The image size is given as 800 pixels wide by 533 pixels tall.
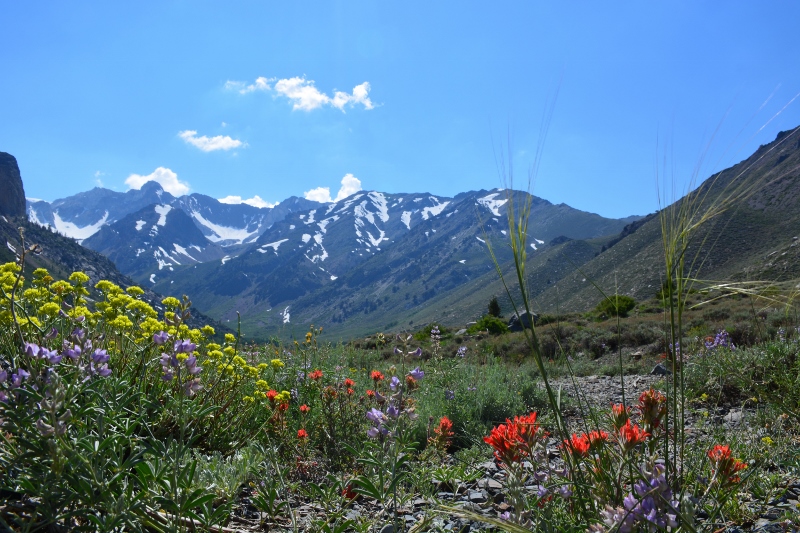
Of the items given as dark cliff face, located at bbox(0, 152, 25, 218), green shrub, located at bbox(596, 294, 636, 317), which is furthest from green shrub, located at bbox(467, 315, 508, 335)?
dark cliff face, located at bbox(0, 152, 25, 218)

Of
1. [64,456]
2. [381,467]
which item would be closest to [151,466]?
[64,456]

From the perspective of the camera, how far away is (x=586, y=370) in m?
10.2

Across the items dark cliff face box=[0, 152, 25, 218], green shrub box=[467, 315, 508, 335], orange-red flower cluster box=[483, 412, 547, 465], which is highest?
dark cliff face box=[0, 152, 25, 218]

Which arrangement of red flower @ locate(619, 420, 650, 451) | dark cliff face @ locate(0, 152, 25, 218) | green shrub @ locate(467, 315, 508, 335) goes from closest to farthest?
red flower @ locate(619, 420, 650, 451)
green shrub @ locate(467, 315, 508, 335)
dark cliff face @ locate(0, 152, 25, 218)

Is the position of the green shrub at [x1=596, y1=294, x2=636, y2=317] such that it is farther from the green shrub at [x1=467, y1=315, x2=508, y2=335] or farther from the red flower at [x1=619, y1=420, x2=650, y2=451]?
the green shrub at [x1=467, y1=315, x2=508, y2=335]

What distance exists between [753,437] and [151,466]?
3.55 m

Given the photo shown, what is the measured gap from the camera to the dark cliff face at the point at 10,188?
180875 mm

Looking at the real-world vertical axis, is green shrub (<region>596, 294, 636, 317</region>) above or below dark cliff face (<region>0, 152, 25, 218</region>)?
below

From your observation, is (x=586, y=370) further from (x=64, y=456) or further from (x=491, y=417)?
(x=64, y=456)

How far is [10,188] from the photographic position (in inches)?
7318

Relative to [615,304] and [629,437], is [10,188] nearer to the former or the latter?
[615,304]

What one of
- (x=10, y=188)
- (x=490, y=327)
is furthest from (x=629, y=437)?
(x=10, y=188)

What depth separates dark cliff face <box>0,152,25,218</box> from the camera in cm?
18088

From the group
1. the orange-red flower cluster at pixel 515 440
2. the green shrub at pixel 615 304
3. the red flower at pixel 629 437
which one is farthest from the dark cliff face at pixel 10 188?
the red flower at pixel 629 437
